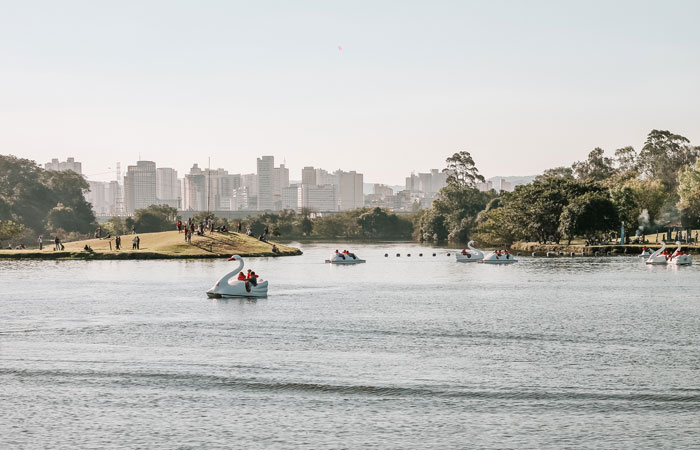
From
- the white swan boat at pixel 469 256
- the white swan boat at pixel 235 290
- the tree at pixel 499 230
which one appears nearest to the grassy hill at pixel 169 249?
the white swan boat at pixel 469 256

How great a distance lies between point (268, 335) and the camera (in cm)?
4581

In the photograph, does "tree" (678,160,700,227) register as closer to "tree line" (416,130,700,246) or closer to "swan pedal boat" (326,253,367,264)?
"tree line" (416,130,700,246)

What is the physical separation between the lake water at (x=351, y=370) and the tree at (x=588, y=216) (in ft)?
226

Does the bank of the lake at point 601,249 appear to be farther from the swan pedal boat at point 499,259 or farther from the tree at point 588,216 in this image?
the swan pedal boat at point 499,259

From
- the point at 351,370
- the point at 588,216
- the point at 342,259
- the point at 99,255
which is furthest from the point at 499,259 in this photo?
the point at 351,370

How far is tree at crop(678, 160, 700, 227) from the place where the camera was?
160 meters

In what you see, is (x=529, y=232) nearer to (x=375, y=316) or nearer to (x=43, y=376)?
(x=375, y=316)

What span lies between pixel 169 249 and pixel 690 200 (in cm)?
9502

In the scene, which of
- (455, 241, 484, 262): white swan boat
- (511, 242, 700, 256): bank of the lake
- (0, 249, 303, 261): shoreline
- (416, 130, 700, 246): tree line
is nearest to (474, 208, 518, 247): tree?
(416, 130, 700, 246): tree line

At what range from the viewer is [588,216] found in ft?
449

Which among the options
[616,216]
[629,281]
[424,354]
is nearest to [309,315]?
[424,354]

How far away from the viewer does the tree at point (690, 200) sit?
160125mm

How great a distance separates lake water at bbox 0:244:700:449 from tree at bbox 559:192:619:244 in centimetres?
6885

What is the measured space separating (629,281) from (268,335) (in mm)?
45313
